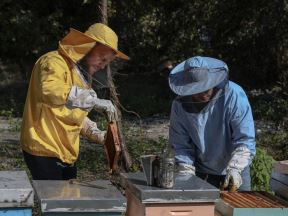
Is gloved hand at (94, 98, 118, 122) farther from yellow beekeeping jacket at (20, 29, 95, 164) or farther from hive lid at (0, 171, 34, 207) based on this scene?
hive lid at (0, 171, 34, 207)

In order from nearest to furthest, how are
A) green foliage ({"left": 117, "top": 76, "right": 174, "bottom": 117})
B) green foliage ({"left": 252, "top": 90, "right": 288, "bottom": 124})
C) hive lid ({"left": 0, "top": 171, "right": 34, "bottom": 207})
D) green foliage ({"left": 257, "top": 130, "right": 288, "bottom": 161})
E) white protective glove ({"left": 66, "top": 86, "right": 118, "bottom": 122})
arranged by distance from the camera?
1. hive lid ({"left": 0, "top": 171, "right": 34, "bottom": 207})
2. white protective glove ({"left": 66, "top": 86, "right": 118, "bottom": 122})
3. green foliage ({"left": 257, "top": 130, "right": 288, "bottom": 161})
4. green foliage ({"left": 252, "top": 90, "right": 288, "bottom": 124})
5. green foliage ({"left": 117, "top": 76, "right": 174, "bottom": 117})

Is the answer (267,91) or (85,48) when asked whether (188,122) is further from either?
(267,91)

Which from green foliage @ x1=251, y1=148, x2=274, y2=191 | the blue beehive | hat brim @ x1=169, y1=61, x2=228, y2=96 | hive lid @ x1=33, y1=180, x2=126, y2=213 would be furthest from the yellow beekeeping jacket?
green foliage @ x1=251, y1=148, x2=274, y2=191

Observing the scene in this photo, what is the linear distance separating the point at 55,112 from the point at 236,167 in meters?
→ 0.87

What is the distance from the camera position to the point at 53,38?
1219cm

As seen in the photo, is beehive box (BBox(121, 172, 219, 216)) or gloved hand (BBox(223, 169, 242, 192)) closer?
beehive box (BBox(121, 172, 219, 216))

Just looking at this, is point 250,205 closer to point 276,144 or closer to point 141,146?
point 141,146

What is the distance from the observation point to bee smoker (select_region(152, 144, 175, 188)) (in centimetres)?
229

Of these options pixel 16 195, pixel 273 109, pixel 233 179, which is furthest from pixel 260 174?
pixel 273 109

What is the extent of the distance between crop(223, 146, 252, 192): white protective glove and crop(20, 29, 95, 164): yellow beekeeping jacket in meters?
0.77

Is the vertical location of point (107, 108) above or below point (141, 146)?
above

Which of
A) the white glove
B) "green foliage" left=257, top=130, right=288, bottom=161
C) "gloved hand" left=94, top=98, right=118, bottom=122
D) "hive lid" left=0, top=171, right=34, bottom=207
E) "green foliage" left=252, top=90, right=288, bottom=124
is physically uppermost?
"gloved hand" left=94, top=98, right=118, bottom=122

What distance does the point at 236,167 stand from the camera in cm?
276

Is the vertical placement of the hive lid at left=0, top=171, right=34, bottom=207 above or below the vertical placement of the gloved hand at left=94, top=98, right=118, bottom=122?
below
